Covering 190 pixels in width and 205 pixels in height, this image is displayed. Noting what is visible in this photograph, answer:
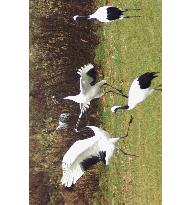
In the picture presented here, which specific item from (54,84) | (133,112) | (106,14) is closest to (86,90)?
(54,84)

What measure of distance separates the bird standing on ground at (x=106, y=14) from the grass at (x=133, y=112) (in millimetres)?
27

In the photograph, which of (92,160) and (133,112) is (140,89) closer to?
(133,112)

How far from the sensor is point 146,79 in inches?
99.3

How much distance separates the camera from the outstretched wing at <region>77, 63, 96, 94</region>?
2463 mm

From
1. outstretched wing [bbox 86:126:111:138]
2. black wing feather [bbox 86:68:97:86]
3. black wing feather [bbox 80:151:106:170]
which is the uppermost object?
black wing feather [bbox 86:68:97:86]

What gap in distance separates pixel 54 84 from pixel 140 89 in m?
0.47

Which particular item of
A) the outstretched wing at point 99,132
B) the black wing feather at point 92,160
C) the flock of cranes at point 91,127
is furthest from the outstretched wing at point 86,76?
the black wing feather at point 92,160

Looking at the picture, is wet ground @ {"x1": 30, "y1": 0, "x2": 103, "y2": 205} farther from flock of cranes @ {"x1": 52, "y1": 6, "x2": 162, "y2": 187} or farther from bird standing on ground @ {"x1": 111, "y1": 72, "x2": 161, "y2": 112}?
bird standing on ground @ {"x1": 111, "y1": 72, "x2": 161, "y2": 112}

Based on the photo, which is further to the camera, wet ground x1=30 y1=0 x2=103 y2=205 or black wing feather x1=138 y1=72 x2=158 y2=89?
black wing feather x1=138 y1=72 x2=158 y2=89

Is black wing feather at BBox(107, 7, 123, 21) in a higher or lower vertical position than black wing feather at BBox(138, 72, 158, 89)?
higher

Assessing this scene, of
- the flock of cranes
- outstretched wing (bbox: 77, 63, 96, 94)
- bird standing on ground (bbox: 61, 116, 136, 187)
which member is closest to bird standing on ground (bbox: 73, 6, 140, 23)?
the flock of cranes
